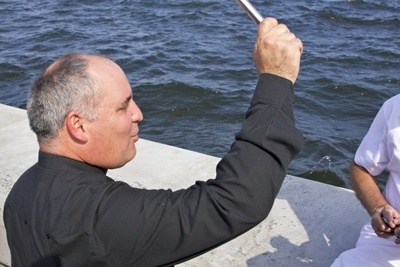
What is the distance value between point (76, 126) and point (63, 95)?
9 centimetres

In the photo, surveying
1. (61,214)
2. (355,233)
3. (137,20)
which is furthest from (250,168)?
(137,20)

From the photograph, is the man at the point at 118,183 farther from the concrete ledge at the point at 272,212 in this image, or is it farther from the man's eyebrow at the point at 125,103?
the concrete ledge at the point at 272,212

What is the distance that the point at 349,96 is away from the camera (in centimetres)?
763

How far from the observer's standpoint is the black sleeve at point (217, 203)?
5.03 feet

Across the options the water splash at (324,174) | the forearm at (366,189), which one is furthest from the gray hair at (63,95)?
the water splash at (324,174)

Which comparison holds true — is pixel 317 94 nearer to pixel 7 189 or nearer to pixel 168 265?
pixel 7 189

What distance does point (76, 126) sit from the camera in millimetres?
1687

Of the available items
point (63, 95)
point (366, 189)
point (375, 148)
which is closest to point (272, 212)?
point (366, 189)

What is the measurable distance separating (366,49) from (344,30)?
3.46 feet

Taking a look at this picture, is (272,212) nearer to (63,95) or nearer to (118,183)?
(118,183)

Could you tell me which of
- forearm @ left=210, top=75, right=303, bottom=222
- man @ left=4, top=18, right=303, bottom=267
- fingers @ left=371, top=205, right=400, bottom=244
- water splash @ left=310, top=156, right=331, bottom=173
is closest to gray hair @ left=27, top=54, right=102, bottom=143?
man @ left=4, top=18, right=303, bottom=267

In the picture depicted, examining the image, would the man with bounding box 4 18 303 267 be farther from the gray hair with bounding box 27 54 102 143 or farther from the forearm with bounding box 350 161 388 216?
the forearm with bounding box 350 161 388 216

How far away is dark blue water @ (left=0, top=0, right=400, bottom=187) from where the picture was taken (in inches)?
270

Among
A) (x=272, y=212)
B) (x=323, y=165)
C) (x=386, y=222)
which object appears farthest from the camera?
(x=323, y=165)
